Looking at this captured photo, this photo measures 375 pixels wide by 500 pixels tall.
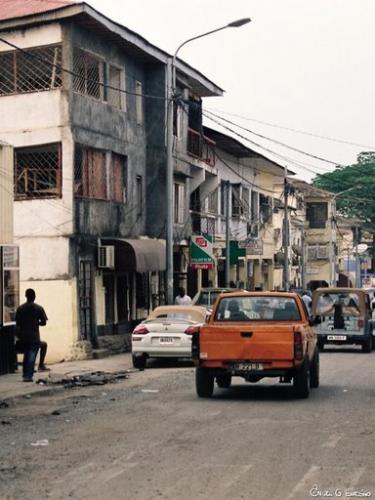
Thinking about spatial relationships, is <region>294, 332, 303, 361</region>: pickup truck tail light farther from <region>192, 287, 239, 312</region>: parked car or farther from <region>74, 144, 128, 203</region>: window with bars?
<region>192, 287, 239, 312</region>: parked car

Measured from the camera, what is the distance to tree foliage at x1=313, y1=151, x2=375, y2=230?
9169 centimetres

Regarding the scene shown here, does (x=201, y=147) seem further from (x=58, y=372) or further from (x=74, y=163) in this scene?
(x=58, y=372)

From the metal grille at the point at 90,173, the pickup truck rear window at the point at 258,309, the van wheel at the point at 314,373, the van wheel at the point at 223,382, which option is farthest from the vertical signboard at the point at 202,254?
the pickup truck rear window at the point at 258,309

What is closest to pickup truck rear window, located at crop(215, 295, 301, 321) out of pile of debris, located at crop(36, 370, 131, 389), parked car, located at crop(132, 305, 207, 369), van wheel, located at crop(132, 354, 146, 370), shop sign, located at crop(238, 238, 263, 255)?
pile of debris, located at crop(36, 370, 131, 389)

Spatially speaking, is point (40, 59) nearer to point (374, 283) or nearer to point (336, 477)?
point (336, 477)

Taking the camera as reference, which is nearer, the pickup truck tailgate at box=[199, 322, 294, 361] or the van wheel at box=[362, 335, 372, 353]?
the pickup truck tailgate at box=[199, 322, 294, 361]

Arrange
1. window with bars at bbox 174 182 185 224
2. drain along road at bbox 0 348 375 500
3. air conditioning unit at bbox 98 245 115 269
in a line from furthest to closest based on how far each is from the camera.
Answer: window with bars at bbox 174 182 185 224, air conditioning unit at bbox 98 245 115 269, drain along road at bbox 0 348 375 500

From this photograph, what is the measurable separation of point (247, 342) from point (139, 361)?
25.4 ft

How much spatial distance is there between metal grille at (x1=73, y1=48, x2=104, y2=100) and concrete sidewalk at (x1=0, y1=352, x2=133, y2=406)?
759 cm

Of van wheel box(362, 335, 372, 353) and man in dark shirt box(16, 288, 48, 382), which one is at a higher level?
man in dark shirt box(16, 288, 48, 382)

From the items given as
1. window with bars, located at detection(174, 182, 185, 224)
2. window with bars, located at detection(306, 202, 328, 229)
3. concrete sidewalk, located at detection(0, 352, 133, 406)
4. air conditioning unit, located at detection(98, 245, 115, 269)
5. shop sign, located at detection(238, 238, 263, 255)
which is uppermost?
window with bars, located at detection(306, 202, 328, 229)

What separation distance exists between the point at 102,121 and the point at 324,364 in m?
10.1

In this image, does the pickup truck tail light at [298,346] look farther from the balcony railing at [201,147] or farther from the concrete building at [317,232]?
the concrete building at [317,232]

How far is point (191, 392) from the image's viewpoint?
17.8 metres
